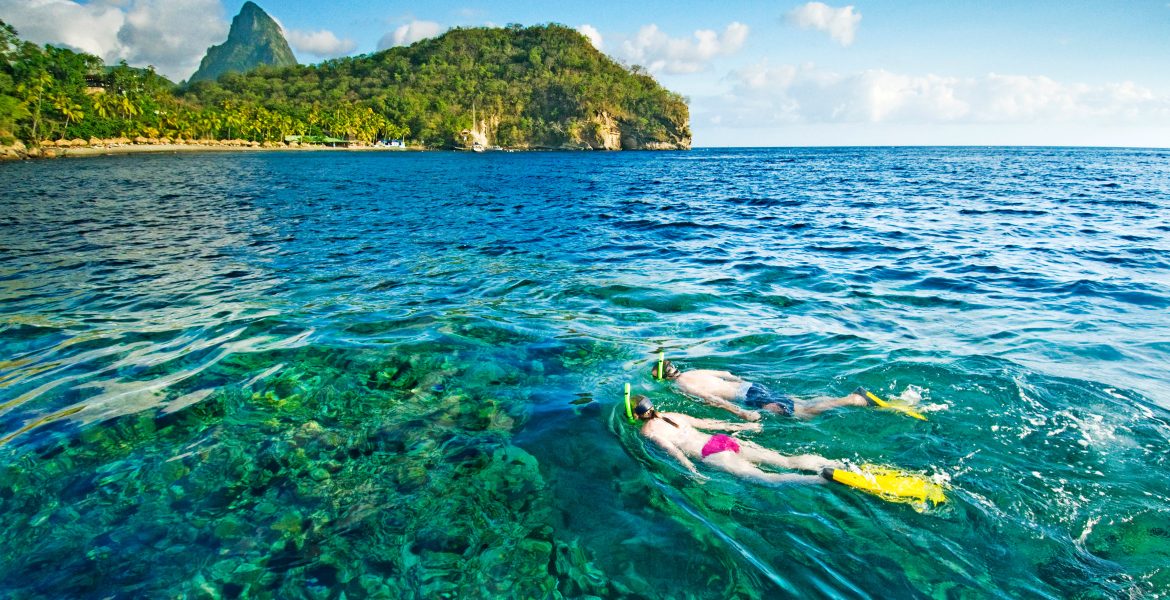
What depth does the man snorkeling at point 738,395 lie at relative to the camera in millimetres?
7230

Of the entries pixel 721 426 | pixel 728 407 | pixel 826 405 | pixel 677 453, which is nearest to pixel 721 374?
pixel 728 407

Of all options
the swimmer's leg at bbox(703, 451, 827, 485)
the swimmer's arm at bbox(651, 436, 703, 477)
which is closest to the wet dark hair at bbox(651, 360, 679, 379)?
the swimmer's arm at bbox(651, 436, 703, 477)

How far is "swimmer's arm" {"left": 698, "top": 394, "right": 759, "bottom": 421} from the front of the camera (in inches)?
282

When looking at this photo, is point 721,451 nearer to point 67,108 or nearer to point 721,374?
point 721,374

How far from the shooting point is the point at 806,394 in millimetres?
7871

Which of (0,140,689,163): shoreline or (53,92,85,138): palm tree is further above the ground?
(53,92,85,138): palm tree

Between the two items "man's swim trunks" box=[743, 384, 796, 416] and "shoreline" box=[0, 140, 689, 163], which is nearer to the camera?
"man's swim trunks" box=[743, 384, 796, 416]

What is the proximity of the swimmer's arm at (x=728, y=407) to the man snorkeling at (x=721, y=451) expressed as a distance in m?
0.25

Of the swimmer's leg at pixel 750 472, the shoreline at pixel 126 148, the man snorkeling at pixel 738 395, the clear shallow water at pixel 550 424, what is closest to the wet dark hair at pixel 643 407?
the clear shallow water at pixel 550 424

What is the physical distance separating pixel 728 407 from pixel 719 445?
1175 mm

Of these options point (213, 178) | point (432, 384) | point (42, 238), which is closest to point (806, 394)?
point (432, 384)

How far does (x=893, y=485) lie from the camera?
5.45 m

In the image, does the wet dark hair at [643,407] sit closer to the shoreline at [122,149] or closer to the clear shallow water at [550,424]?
the clear shallow water at [550,424]

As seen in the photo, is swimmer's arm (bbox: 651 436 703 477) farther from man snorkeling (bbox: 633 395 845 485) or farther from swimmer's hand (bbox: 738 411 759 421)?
swimmer's hand (bbox: 738 411 759 421)
